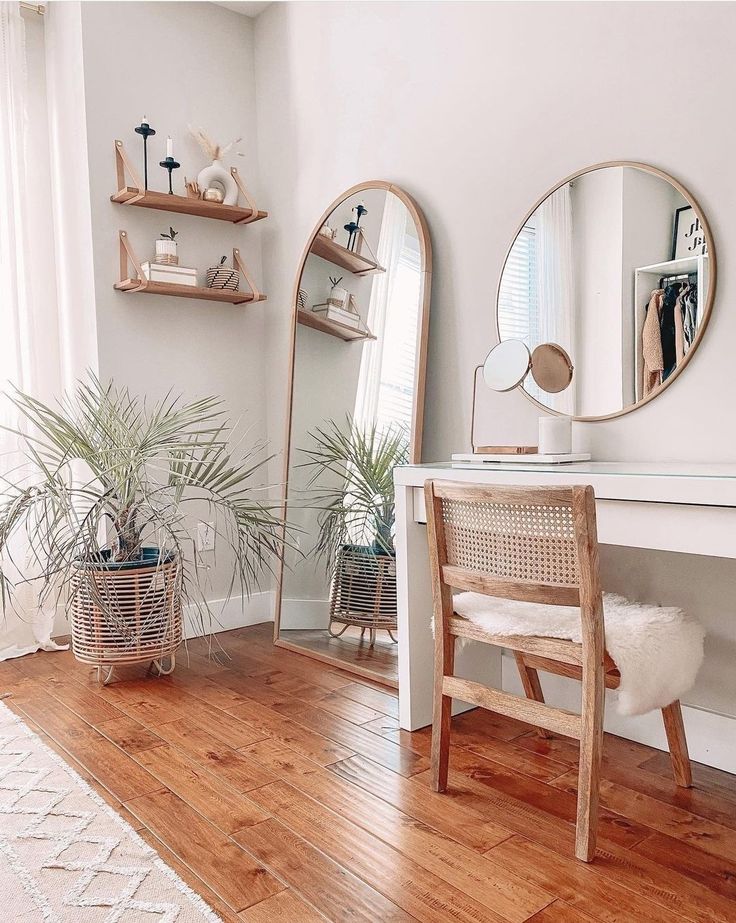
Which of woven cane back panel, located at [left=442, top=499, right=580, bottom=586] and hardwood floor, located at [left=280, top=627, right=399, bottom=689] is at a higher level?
woven cane back panel, located at [left=442, top=499, right=580, bottom=586]

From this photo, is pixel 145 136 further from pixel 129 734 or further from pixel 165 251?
pixel 129 734

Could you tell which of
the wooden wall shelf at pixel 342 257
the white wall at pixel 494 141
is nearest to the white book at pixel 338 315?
the wooden wall shelf at pixel 342 257

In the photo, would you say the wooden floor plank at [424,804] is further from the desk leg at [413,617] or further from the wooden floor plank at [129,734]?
the wooden floor plank at [129,734]

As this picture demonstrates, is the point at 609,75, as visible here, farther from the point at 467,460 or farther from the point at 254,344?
the point at 254,344

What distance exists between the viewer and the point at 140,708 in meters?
2.57

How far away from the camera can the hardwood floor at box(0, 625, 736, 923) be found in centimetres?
150

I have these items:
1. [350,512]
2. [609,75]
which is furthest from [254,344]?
[609,75]

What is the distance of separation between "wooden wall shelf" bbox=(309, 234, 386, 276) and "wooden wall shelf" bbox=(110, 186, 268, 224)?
354mm

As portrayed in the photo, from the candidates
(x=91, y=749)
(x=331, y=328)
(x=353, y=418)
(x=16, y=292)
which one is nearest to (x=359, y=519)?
(x=353, y=418)

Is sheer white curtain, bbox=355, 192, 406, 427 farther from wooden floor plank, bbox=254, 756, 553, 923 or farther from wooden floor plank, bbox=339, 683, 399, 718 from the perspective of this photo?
wooden floor plank, bbox=254, 756, 553, 923

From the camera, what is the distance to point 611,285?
222cm

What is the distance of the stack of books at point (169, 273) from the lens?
124 inches

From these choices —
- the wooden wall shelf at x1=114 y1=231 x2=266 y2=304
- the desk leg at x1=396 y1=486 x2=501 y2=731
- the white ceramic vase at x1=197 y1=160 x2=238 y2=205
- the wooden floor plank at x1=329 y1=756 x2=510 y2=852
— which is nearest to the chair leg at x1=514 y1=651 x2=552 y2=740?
the desk leg at x1=396 y1=486 x2=501 y2=731

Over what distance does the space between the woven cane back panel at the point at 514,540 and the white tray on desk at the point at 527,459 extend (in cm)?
44
